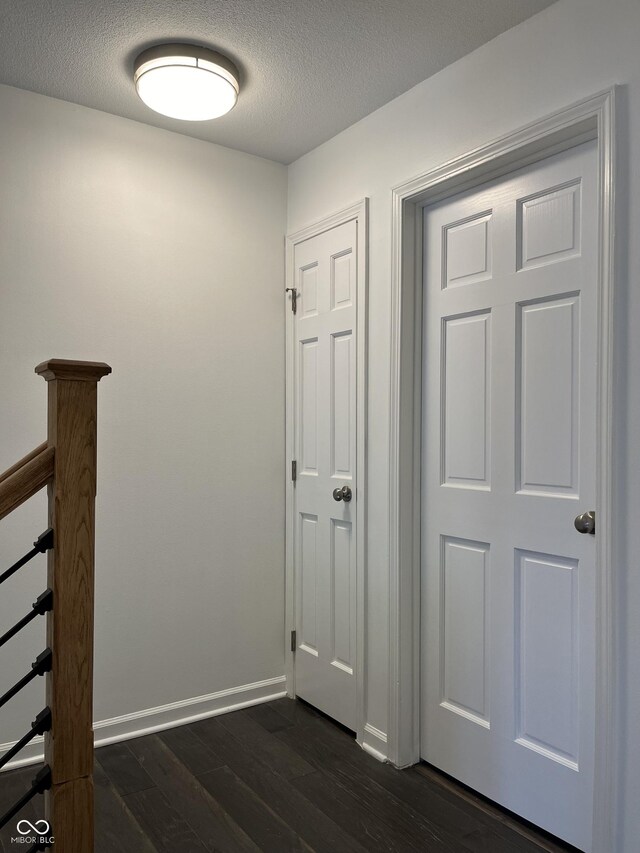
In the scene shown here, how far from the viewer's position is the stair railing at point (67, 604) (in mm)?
1298

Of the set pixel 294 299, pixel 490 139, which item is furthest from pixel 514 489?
pixel 294 299

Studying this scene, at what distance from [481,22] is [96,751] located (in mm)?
2907

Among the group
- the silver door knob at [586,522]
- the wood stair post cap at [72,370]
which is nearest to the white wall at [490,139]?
the silver door knob at [586,522]

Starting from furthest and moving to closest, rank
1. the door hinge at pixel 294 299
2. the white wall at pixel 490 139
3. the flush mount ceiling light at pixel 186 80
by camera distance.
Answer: the door hinge at pixel 294 299 → the flush mount ceiling light at pixel 186 80 → the white wall at pixel 490 139

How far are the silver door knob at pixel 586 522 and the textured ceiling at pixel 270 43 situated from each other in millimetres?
1490

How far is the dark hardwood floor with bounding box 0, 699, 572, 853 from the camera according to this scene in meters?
1.95

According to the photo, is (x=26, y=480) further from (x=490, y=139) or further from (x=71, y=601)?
(x=490, y=139)

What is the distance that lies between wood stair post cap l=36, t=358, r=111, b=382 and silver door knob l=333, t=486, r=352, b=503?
4.92 feet

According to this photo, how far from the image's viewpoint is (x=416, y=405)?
245 centimetres

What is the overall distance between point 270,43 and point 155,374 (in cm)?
130

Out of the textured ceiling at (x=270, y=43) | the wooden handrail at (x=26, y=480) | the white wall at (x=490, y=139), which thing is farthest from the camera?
the textured ceiling at (x=270, y=43)

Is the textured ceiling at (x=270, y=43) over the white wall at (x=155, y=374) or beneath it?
over

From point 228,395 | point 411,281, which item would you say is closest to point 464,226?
point 411,281

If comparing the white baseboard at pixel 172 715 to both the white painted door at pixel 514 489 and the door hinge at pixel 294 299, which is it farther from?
the door hinge at pixel 294 299
